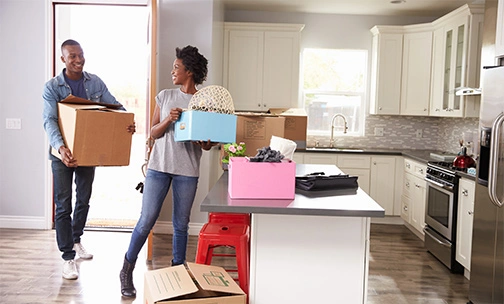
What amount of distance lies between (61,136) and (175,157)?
2.91 ft

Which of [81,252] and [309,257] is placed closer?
[309,257]

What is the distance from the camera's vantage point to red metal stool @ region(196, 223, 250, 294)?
111 inches

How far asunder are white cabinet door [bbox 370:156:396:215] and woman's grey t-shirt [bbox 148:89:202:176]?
3313mm

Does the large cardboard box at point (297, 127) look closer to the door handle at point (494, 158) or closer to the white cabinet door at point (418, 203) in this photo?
the white cabinet door at point (418, 203)

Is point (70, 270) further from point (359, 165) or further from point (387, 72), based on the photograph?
point (387, 72)

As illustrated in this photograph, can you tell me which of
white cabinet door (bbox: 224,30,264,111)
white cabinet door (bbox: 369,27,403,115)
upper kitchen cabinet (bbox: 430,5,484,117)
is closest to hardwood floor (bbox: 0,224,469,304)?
upper kitchen cabinet (bbox: 430,5,484,117)

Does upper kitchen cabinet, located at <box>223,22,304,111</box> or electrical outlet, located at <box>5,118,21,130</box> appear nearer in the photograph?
electrical outlet, located at <box>5,118,21,130</box>

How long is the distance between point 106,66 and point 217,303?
20.8 ft

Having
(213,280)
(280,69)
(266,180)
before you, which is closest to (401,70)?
(280,69)

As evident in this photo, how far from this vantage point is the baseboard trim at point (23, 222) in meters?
5.27

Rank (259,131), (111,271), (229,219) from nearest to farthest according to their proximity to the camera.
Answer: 1. (229,219)
2. (111,271)
3. (259,131)

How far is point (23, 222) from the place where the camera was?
5.27 m

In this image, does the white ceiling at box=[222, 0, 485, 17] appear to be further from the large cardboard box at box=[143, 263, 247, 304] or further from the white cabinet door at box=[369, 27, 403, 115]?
the large cardboard box at box=[143, 263, 247, 304]

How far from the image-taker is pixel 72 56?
12.1 ft
